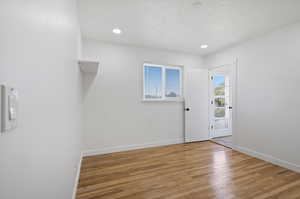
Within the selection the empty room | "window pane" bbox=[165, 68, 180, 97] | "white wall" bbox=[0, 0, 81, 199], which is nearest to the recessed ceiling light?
the empty room

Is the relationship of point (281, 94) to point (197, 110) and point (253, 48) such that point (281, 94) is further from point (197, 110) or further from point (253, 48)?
point (197, 110)

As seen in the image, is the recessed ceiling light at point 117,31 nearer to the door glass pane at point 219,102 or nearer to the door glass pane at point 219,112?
the door glass pane at point 219,102

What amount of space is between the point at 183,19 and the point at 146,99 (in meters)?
1.91

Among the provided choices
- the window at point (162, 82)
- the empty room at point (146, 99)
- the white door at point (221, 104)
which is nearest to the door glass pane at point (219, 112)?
the white door at point (221, 104)

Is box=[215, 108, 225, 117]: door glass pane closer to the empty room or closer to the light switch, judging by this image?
the empty room

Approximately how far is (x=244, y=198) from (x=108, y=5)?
3.02 m

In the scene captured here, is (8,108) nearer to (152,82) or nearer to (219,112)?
(152,82)

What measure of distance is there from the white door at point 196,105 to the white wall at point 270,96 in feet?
3.05

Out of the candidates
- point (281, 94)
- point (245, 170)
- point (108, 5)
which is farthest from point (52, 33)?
point (281, 94)

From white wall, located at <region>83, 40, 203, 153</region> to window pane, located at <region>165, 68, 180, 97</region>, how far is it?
28 centimetres

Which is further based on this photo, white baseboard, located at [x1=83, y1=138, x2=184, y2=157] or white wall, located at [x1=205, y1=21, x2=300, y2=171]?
white baseboard, located at [x1=83, y1=138, x2=184, y2=157]

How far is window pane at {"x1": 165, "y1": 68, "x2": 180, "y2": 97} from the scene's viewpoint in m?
3.97

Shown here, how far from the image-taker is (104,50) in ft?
10.6

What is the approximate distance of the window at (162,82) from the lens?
374 centimetres
